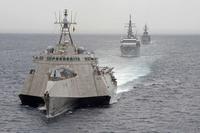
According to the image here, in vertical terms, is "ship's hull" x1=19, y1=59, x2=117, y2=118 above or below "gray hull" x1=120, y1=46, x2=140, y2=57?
above

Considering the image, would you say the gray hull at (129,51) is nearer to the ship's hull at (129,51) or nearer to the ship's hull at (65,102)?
the ship's hull at (129,51)

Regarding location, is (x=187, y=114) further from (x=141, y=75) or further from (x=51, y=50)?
(x=141, y=75)

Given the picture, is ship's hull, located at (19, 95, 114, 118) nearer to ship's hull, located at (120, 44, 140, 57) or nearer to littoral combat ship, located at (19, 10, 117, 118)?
littoral combat ship, located at (19, 10, 117, 118)

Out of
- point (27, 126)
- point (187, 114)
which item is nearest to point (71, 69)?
point (27, 126)

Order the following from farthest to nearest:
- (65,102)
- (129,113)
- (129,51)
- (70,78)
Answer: (129,51)
(129,113)
(70,78)
(65,102)

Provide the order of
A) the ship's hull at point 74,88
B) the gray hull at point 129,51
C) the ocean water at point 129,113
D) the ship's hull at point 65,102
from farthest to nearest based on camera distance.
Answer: the gray hull at point 129,51, the ship's hull at point 74,88, the ship's hull at point 65,102, the ocean water at point 129,113

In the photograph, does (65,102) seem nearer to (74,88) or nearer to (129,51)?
(74,88)

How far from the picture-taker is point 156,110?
212 ft

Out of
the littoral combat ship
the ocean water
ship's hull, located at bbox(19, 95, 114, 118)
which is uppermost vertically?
the littoral combat ship

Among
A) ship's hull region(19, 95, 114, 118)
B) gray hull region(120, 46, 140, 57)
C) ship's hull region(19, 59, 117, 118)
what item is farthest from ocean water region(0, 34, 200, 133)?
gray hull region(120, 46, 140, 57)


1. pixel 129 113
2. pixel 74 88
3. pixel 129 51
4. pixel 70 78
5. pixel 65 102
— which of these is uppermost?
pixel 70 78

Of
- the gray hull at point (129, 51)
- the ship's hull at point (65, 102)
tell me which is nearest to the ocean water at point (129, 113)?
the ship's hull at point (65, 102)

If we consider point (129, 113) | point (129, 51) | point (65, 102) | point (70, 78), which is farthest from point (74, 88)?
point (129, 51)

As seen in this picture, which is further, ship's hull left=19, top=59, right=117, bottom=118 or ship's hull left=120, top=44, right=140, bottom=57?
ship's hull left=120, top=44, right=140, bottom=57
